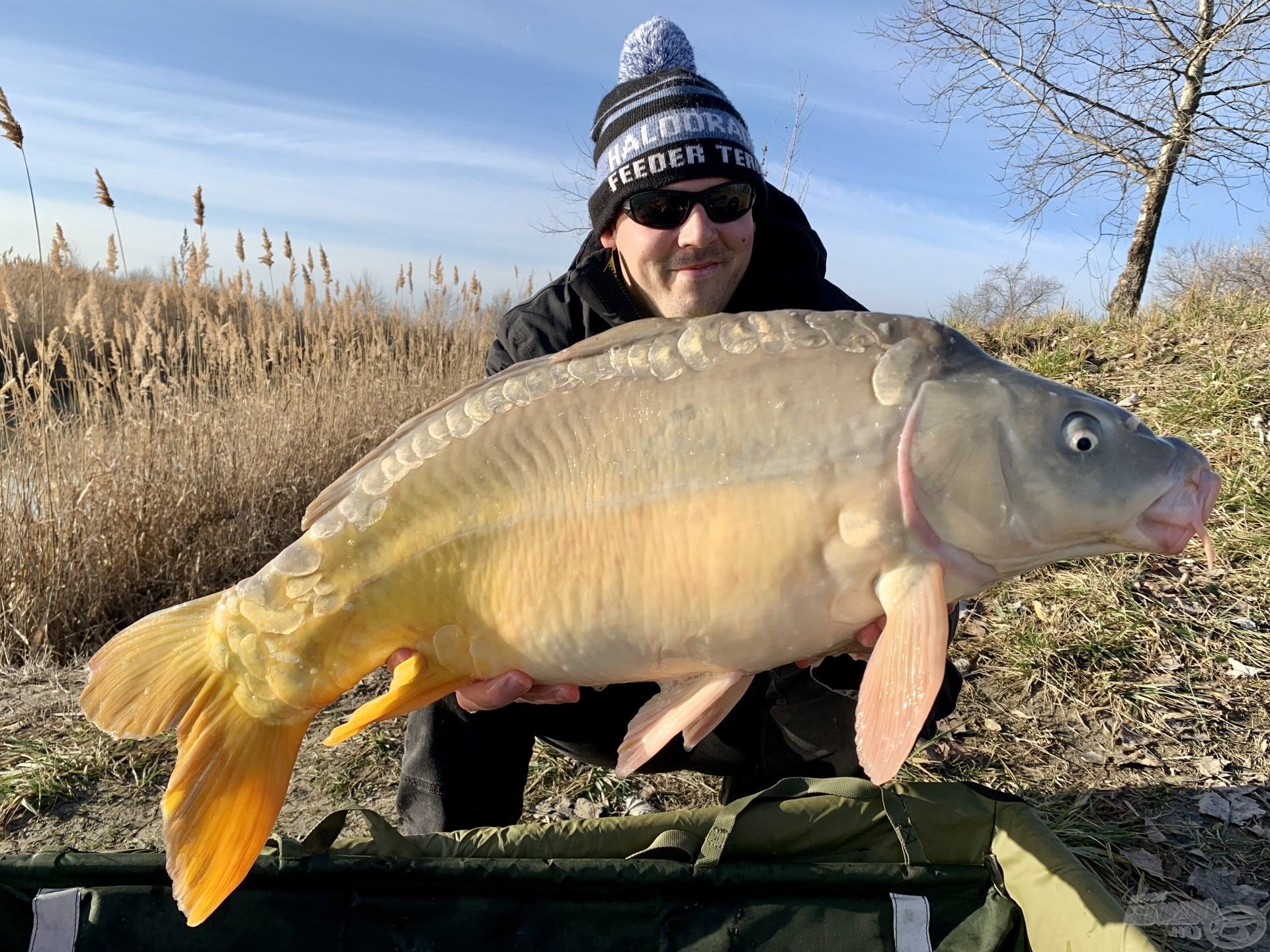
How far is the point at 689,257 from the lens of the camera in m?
1.78

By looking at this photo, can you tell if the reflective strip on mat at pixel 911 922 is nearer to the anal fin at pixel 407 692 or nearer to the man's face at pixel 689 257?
the anal fin at pixel 407 692

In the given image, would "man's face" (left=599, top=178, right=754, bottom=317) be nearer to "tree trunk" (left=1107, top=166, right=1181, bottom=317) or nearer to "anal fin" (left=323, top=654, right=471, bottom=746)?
"anal fin" (left=323, top=654, right=471, bottom=746)

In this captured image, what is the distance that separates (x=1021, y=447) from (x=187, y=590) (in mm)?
3214

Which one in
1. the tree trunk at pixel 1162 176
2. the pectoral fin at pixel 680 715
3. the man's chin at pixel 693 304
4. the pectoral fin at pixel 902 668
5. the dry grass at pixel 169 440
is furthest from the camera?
the tree trunk at pixel 1162 176

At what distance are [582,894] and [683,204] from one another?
1303 millimetres

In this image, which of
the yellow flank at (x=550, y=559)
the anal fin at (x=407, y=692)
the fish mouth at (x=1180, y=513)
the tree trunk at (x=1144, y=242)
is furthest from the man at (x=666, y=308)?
the tree trunk at (x=1144, y=242)

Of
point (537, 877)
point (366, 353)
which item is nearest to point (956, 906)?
point (537, 877)

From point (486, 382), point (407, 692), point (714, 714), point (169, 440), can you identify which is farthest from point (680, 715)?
point (169, 440)

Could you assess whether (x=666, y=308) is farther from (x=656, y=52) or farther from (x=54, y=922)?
(x=54, y=922)

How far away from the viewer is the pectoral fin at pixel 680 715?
1102 millimetres

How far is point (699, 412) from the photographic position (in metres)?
1.06

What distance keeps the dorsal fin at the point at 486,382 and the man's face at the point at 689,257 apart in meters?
0.65

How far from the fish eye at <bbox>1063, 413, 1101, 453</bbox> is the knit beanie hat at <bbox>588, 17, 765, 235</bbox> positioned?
1.00 m

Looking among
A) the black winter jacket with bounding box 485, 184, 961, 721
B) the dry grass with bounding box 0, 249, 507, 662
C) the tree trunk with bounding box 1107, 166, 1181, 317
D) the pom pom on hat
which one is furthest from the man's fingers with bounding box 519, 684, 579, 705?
the tree trunk with bounding box 1107, 166, 1181, 317
